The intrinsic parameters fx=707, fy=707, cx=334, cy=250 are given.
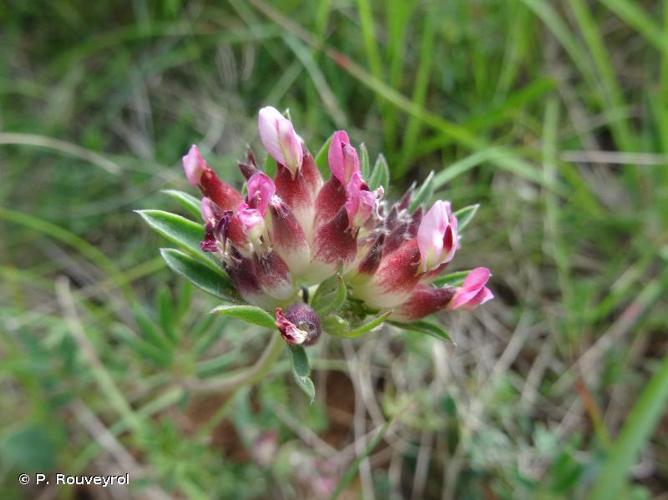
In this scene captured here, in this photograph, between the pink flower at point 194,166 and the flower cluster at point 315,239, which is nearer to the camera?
the flower cluster at point 315,239

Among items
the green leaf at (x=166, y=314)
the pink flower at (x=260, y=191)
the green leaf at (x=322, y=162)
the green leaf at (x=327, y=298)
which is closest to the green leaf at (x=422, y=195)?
the green leaf at (x=322, y=162)

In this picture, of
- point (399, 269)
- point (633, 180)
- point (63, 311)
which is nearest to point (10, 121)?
point (63, 311)

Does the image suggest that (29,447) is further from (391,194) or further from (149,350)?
(391,194)

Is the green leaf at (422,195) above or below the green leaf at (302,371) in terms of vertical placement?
above

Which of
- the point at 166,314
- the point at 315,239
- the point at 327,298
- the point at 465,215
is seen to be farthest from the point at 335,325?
the point at 166,314

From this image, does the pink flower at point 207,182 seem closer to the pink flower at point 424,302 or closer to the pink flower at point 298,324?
the pink flower at point 298,324

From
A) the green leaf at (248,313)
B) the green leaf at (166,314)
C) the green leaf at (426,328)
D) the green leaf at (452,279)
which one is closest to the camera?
the green leaf at (248,313)
